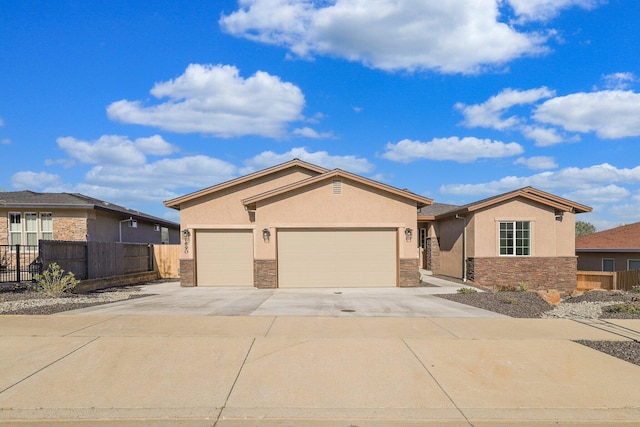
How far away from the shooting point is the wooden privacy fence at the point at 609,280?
856 inches

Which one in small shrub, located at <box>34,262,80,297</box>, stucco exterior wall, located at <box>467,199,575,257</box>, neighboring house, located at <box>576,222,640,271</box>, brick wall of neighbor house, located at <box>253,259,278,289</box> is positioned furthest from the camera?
neighboring house, located at <box>576,222,640,271</box>

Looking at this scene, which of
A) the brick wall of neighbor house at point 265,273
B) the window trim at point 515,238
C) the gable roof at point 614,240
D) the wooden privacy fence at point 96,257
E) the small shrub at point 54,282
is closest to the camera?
the small shrub at point 54,282

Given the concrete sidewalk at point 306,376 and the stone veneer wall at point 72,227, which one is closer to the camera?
the concrete sidewalk at point 306,376

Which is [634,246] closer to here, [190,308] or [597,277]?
[597,277]

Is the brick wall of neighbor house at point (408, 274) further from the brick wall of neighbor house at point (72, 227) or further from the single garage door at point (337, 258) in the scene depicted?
the brick wall of neighbor house at point (72, 227)

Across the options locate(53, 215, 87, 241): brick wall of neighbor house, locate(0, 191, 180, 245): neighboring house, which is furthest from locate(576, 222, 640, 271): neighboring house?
locate(53, 215, 87, 241): brick wall of neighbor house

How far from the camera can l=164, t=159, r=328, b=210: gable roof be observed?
20719 mm

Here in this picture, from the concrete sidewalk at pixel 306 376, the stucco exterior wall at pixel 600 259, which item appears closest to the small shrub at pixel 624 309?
the concrete sidewalk at pixel 306 376

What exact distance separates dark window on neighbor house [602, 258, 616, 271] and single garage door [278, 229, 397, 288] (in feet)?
58.8

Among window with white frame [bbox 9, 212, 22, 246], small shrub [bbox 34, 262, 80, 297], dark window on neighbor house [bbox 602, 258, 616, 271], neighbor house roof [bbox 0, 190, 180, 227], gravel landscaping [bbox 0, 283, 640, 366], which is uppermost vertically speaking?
neighbor house roof [bbox 0, 190, 180, 227]

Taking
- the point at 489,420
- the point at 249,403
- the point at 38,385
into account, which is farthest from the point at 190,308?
the point at 489,420

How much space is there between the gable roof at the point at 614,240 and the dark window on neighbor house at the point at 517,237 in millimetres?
9875

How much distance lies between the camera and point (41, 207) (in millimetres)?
23359

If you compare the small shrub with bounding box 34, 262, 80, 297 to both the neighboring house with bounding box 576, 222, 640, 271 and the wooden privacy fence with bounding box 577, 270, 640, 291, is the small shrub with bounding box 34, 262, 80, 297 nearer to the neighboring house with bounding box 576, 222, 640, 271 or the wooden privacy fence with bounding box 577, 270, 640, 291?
the wooden privacy fence with bounding box 577, 270, 640, 291
